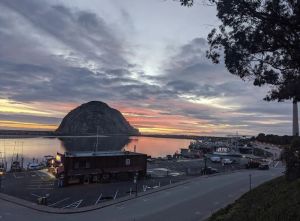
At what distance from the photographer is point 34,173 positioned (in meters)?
74.9

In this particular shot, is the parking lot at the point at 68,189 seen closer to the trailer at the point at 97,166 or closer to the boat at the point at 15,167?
the trailer at the point at 97,166

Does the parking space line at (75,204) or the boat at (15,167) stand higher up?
the parking space line at (75,204)

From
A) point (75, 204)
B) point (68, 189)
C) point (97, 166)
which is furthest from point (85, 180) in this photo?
point (75, 204)

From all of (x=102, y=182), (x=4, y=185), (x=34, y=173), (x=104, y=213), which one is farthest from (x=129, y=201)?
(x=34, y=173)

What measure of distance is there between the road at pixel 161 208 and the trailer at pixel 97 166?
12.5 meters

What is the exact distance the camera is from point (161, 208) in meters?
41.1

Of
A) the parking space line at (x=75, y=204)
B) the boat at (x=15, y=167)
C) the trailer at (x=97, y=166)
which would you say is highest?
the trailer at (x=97, y=166)

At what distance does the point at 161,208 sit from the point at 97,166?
2602cm

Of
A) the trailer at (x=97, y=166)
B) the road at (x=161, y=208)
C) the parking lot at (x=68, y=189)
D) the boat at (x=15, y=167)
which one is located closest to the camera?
the road at (x=161, y=208)

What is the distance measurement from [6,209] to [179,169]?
167 feet

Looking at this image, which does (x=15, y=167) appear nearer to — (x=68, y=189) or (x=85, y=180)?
(x=85, y=180)

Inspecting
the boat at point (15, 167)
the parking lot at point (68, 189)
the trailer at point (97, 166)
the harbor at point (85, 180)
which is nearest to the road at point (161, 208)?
the harbor at point (85, 180)

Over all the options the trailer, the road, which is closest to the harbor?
the trailer

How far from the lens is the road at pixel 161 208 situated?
3744 centimetres
